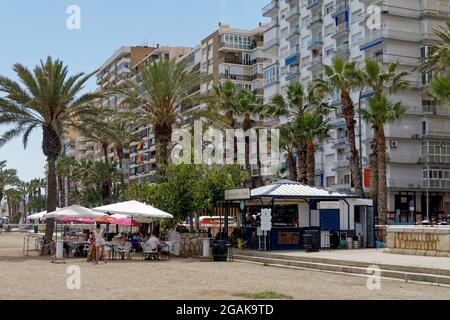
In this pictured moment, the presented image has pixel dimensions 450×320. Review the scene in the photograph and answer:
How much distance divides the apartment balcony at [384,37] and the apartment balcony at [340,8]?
15.7 ft

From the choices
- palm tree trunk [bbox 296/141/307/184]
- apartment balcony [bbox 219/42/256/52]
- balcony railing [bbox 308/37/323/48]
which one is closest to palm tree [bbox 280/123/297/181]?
palm tree trunk [bbox 296/141/307/184]

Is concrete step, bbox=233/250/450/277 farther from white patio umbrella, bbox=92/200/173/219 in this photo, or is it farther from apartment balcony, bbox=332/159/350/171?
apartment balcony, bbox=332/159/350/171

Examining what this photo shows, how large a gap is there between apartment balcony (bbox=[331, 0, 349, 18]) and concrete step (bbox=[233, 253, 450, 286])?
46.3 m

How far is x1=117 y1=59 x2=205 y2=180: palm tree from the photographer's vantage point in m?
38.2

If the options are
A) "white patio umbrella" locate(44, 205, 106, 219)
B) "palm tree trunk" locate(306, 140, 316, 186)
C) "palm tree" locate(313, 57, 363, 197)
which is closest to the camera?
"white patio umbrella" locate(44, 205, 106, 219)

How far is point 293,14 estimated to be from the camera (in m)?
80.0

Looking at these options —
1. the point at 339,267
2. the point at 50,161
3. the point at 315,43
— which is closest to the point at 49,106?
the point at 50,161

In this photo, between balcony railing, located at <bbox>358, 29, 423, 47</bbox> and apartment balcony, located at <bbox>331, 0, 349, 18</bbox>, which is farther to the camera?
apartment balcony, located at <bbox>331, 0, 349, 18</bbox>

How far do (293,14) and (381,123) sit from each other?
38661 millimetres

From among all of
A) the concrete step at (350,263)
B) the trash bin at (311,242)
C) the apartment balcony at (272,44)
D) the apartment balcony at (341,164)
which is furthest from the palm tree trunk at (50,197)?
the apartment balcony at (272,44)

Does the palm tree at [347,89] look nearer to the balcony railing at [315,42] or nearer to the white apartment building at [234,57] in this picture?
the balcony railing at [315,42]

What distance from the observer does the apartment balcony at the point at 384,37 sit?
213 feet
